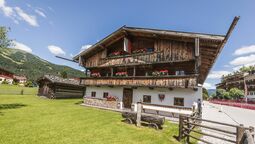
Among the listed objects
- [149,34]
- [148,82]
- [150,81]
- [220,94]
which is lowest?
[220,94]

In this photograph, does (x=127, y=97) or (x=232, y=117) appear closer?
(x=232, y=117)

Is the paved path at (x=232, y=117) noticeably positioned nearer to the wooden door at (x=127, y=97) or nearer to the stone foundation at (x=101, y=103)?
the wooden door at (x=127, y=97)

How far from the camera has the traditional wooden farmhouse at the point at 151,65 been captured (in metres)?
16.4

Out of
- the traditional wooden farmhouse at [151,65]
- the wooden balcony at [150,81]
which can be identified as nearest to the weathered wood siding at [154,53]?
the traditional wooden farmhouse at [151,65]

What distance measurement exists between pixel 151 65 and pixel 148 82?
2.70m

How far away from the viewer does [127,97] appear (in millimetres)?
21141

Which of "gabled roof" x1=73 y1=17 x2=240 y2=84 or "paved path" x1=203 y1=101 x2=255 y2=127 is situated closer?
"gabled roof" x1=73 y1=17 x2=240 y2=84

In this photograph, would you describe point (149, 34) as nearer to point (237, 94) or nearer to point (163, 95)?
point (163, 95)

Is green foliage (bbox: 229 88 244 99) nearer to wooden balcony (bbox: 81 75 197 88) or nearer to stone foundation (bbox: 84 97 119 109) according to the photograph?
wooden balcony (bbox: 81 75 197 88)

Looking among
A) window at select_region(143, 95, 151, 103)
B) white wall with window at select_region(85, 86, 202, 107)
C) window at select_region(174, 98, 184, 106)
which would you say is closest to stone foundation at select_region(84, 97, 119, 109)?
white wall with window at select_region(85, 86, 202, 107)

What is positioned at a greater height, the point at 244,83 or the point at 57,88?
the point at 244,83

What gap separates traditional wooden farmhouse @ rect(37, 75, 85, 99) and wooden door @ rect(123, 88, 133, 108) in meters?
16.5

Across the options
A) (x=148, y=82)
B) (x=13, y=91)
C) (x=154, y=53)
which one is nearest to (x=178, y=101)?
(x=148, y=82)

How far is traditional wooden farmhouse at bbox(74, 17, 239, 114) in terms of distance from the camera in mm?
16359
